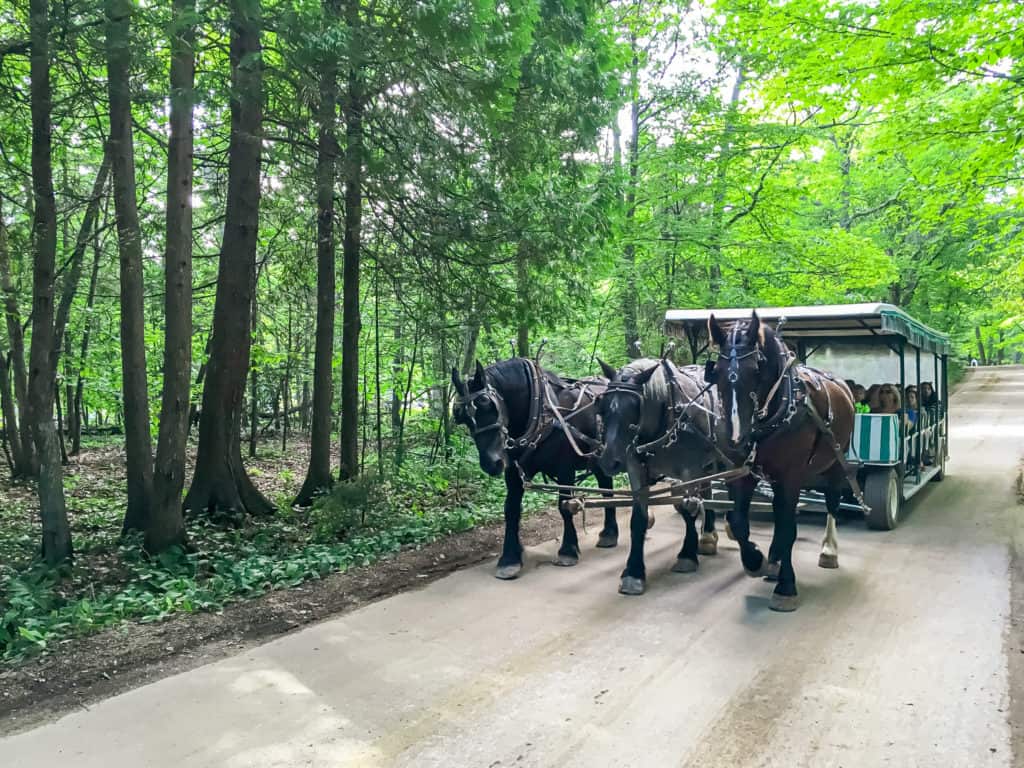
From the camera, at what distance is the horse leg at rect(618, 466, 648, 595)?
5.67m

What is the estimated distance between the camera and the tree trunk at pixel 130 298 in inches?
258

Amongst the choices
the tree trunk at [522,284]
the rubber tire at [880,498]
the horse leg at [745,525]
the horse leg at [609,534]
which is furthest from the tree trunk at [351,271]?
the rubber tire at [880,498]

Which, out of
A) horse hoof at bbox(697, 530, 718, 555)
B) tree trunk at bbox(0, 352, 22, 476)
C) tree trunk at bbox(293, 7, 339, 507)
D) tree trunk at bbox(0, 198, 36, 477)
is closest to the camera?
horse hoof at bbox(697, 530, 718, 555)

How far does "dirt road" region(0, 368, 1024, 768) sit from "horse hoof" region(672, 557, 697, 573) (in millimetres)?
121

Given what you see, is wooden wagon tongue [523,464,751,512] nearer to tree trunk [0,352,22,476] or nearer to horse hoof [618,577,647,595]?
horse hoof [618,577,647,595]

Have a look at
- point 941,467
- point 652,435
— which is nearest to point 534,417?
point 652,435

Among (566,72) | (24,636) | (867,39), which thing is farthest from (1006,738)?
(867,39)

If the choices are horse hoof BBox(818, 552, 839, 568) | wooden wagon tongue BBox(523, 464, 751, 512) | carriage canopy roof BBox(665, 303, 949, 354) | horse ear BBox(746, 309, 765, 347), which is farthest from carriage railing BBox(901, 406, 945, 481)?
horse ear BBox(746, 309, 765, 347)

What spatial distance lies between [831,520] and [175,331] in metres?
6.84

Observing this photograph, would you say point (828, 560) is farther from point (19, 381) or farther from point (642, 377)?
point (19, 381)

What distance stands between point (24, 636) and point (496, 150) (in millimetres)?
6395

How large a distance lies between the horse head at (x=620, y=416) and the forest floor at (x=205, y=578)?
2135mm

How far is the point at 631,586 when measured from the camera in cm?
566

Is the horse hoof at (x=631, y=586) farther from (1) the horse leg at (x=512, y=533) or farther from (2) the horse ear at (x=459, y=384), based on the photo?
(2) the horse ear at (x=459, y=384)
